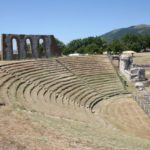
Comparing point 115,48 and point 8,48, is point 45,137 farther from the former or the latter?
point 115,48

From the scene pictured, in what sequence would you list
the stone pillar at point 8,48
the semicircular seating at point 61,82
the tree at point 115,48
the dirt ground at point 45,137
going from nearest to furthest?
the dirt ground at point 45,137, the semicircular seating at point 61,82, the stone pillar at point 8,48, the tree at point 115,48

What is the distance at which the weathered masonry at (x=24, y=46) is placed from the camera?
45984 millimetres

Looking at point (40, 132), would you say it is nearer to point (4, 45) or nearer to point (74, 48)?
point (4, 45)

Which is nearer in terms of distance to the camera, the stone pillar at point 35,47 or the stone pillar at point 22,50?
the stone pillar at point 22,50

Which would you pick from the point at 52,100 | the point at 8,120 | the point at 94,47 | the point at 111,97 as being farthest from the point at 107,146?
the point at 94,47

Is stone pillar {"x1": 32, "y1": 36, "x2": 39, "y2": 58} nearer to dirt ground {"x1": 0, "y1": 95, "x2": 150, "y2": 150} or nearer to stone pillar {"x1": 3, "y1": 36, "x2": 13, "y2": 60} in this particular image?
stone pillar {"x1": 3, "y1": 36, "x2": 13, "y2": 60}

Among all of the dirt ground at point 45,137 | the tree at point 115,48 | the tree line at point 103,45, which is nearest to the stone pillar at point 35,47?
the dirt ground at point 45,137

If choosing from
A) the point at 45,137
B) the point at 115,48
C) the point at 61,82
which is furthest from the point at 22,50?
the point at 115,48

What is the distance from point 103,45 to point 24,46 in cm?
4805

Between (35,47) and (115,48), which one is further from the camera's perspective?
(115,48)

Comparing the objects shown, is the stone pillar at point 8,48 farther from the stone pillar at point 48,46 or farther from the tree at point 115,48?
the tree at point 115,48

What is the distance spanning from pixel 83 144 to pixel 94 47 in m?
71.2

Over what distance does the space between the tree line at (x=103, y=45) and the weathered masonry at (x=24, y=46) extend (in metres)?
32.9

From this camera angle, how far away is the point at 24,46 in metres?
48.2
